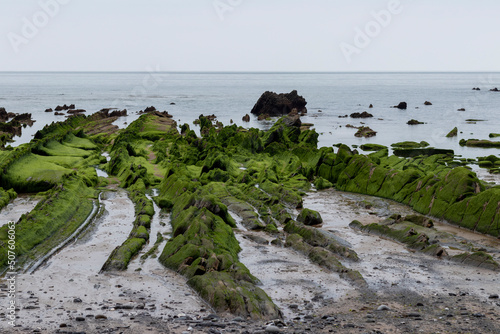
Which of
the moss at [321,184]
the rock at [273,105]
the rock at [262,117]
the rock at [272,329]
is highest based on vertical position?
the rock at [273,105]

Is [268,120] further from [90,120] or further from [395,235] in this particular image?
[395,235]

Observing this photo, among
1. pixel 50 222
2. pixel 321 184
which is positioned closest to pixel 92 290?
pixel 50 222

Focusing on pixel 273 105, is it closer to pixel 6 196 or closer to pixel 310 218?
pixel 6 196

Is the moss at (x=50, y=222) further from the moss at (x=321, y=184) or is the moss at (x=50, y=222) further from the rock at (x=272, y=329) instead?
the moss at (x=321, y=184)

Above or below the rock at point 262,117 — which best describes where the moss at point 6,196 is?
below

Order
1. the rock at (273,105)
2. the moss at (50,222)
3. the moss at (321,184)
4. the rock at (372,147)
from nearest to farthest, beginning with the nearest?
the moss at (50,222) < the moss at (321,184) < the rock at (372,147) < the rock at (273,105)

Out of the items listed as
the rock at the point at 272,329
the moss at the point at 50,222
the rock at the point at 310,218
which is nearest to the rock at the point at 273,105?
the moss at the point at 50,222

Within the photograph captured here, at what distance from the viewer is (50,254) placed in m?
20.2

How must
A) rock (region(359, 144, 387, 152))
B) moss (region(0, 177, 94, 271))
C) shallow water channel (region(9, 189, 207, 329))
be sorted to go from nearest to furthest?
shallow water channel (region(9, 189, 207, 329)) → moss (region(0, 177, 94, 271)) → rock (region(359, 144, 387, 152))

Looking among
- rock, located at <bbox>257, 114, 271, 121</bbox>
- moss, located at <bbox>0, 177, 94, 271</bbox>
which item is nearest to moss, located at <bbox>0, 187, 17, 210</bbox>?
moss, located at <bbox>0, 177, 94, 271</bbox>

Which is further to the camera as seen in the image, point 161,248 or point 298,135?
point 298,135

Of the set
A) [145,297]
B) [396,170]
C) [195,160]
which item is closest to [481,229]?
[396,170]

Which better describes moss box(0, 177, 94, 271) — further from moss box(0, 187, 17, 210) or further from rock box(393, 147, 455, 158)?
rock box(393, 147, 455, 158)

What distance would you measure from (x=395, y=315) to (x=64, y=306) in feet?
32.3
